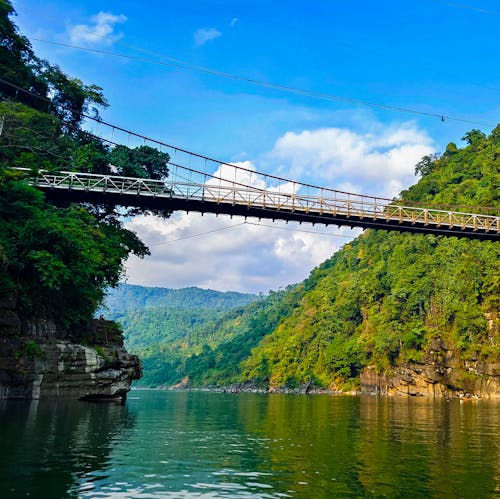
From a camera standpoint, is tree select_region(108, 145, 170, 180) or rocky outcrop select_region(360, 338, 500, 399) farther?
rocky outcrop select_region(360, 338, 500, 399)

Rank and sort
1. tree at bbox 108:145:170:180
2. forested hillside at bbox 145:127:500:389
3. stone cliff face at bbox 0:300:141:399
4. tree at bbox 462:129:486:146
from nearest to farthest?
1. stone cliff face at bbox 0:300:141:399
2. tree at bbox 108:145:170:180
3. forested hillside at bbox 145:127:500:389
4. tree at bbox 462:129:486:146

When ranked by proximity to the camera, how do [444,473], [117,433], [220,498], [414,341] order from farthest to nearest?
[414,341] → [117,433] → [444,473] → [220,498]

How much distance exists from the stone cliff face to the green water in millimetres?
4574

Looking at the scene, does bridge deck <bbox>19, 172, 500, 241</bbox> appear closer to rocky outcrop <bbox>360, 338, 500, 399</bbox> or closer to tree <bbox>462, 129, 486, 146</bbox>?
rocky outcrop <bbox>360, 338, 500, 399</bbox>

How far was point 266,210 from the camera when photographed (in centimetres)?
3028

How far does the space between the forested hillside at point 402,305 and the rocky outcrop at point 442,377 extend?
260 millimetres

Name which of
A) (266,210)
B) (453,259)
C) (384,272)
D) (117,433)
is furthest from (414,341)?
(117,433)

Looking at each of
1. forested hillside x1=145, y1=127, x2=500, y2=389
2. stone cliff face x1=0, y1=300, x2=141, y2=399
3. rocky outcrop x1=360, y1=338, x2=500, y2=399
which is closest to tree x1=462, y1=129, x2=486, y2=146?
forested hillside x1=145, y1=127, x2=500, y2=389

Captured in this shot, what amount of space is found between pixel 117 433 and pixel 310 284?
4701 inches

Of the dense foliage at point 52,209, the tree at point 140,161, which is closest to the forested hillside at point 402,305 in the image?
the tree at point 140,161

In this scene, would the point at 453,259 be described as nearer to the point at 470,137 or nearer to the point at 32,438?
the point at 470,137

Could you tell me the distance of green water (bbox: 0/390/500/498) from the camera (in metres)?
8.73

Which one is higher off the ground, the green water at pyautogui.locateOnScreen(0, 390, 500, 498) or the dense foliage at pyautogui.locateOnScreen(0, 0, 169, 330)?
the dense foliage at pyautogui.locateOnScreen(0, 0, 169, 330)

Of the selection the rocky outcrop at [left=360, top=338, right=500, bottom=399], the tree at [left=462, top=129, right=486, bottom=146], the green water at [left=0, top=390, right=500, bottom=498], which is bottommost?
the green water at [left=0, top=390, right=500, bottom=498]
